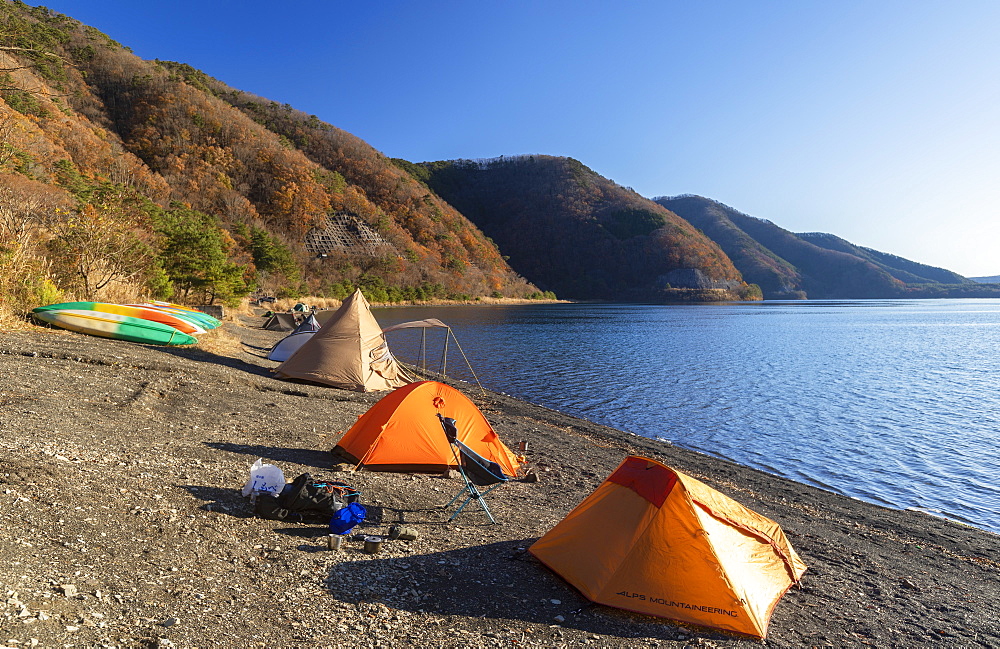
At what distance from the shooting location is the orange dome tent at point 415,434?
792cm

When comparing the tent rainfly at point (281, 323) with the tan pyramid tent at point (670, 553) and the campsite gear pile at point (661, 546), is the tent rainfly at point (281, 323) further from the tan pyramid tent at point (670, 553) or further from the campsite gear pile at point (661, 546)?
the tan pyramid tent at point (670, 553)

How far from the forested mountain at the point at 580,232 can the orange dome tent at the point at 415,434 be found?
13013 cm

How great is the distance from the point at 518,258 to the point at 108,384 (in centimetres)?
14119

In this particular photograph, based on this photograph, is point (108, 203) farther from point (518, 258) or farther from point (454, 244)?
point (518, 258)

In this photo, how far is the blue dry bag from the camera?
5.51 m

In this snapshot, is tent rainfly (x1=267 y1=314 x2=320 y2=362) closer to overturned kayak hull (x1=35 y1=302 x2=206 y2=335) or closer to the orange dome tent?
overturned kayak hull (x1=35 y1=302 x2=206 y2=335)

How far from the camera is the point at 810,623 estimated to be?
494 cm

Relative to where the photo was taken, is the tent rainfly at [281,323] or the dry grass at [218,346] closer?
the dry grass at [218,346]

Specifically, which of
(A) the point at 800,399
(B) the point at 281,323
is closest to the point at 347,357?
(A) the point at 800,399

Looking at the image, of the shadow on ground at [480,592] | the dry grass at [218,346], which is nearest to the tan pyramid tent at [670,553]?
the shadow on ground at [480,592]

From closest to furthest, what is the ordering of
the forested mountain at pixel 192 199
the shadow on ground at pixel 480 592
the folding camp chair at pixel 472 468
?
the shadow on ground at pixel 480 592, the folding camp chair at pixel 472 468, the forested mountain at pixel 192 199

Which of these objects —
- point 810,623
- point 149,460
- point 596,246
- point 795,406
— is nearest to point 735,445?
point 795,406

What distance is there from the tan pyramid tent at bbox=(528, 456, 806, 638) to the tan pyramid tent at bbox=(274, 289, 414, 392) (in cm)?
961

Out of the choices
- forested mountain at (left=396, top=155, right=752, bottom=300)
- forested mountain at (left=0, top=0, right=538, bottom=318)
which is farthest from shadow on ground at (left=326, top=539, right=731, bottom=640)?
forested mountain at (left=396, top=155, right=752, bottom=300)
